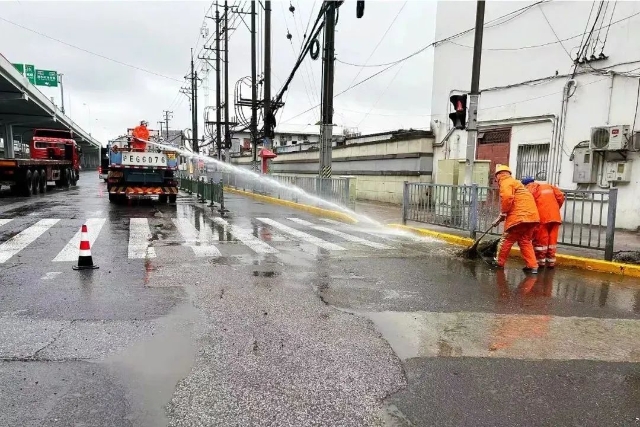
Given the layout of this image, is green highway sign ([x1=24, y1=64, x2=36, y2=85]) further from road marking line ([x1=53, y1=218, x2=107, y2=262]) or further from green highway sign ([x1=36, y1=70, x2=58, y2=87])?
road marking line ([x1=53, y1=218, x2=107, y2=262])

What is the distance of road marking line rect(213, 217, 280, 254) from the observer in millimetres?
8739

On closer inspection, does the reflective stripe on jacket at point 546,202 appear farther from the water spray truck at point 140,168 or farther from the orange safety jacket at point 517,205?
the water spray truck at point 140,168

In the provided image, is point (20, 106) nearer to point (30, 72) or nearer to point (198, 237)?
point (30, 72)

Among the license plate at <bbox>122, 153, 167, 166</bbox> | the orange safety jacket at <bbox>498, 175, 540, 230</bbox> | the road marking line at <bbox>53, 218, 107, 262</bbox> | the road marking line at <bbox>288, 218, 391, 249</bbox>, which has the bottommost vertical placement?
the road marking line at <bbox>53, 218, 107, 262</bbox>

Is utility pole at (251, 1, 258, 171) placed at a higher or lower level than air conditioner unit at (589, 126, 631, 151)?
higher

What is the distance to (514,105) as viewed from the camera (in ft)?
47.5

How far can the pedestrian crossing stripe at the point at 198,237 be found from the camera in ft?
27.3

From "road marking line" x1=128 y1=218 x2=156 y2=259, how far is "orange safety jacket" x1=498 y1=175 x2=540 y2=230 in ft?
19.7

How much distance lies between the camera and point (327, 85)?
52.5 ft

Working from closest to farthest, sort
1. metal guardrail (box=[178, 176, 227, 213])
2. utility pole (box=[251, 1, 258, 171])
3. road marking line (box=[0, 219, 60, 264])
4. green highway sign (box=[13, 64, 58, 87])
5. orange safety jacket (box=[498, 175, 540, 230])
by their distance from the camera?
orange safety jacket (box=[498, 175, 540, 230]) → road marking line (box=[0, 219, 60, 264]) → metal guardrail (box=[178, 176, 227, 213]) → utility pole (box=[251, 1, 258, 171]) → green highway sign (box=[13, 64, 58, 87])

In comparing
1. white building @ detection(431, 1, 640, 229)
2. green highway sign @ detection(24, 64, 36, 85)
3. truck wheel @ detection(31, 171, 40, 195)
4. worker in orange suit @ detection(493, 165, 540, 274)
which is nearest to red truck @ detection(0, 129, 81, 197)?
truck wheel @ detection(31, 171, 40, 195)

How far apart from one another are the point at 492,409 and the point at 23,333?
13.6 ft

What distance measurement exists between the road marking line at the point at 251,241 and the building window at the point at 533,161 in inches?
351

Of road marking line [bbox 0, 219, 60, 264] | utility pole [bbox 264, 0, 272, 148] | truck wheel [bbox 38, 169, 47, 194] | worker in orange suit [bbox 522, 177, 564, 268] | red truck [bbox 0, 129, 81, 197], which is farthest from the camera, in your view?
truck wheel [bbox 38, 169, 47, 194]
